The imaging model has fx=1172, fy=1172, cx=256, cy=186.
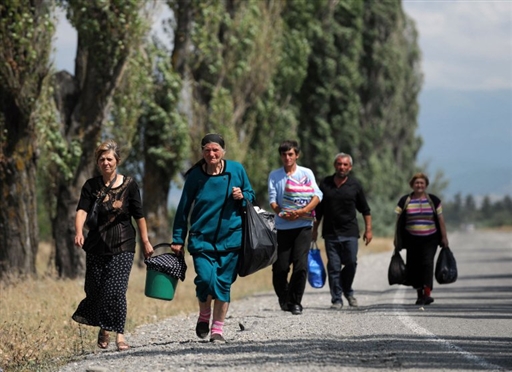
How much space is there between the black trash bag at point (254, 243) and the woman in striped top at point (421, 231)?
17.5 feet

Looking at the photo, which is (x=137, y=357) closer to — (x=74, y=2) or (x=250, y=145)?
(x=74, y=2)

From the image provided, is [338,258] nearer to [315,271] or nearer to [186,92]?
[315,271]

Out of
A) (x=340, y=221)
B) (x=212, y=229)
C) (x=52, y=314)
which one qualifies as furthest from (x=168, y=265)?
(x=340, y=221)

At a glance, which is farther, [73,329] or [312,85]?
[312,85]

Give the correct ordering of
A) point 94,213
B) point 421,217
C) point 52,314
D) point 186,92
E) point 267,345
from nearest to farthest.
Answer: point 267,345 → point 94,213 → point 52,314 → point 421,217 → point 186,92

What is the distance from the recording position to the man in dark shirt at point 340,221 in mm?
15734

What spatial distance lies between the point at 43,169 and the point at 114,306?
1335 centimetres

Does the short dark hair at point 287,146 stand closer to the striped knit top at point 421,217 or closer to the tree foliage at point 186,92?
the striped knit top at point 421,217

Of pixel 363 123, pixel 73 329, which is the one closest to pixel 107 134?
pixel 73 329

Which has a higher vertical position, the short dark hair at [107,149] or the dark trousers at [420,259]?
the short dark hair at [107,149]

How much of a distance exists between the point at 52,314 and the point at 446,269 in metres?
5.38

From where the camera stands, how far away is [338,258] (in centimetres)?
1584

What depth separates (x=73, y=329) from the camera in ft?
44.7

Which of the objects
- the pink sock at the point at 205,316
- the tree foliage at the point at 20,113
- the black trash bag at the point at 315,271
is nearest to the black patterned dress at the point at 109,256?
the pink sock at the point at 205,316
